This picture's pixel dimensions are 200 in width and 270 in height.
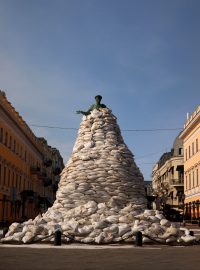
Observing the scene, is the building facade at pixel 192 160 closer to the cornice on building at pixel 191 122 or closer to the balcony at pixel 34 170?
the cornice on building at pixel 191 122

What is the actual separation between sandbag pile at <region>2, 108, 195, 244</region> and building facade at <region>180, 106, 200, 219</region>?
2846 cm

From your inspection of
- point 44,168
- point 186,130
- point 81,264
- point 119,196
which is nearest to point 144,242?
→ point 119,196

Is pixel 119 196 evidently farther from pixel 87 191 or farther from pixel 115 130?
pixel 115 130

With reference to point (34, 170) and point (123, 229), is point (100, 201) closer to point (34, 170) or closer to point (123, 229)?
point (123, 229)

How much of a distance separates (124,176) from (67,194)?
2.40 meters

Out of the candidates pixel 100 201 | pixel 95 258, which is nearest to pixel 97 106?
pixel 100 201

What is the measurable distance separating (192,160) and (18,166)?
19346mm

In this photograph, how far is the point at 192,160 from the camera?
54938 mm

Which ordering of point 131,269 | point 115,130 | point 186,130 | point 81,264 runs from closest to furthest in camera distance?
1. point 131,269
2. point 81,264
3. point 115,130
4. point 186,130

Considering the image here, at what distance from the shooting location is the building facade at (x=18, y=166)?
42844 mm

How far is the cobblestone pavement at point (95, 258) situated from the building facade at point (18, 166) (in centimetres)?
1130

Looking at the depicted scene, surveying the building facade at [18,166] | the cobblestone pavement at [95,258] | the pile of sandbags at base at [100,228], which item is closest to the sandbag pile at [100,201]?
the pile of sandbags at base at [100,228]

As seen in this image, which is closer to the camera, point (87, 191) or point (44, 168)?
point (87, 191)

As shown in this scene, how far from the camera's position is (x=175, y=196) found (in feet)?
238
